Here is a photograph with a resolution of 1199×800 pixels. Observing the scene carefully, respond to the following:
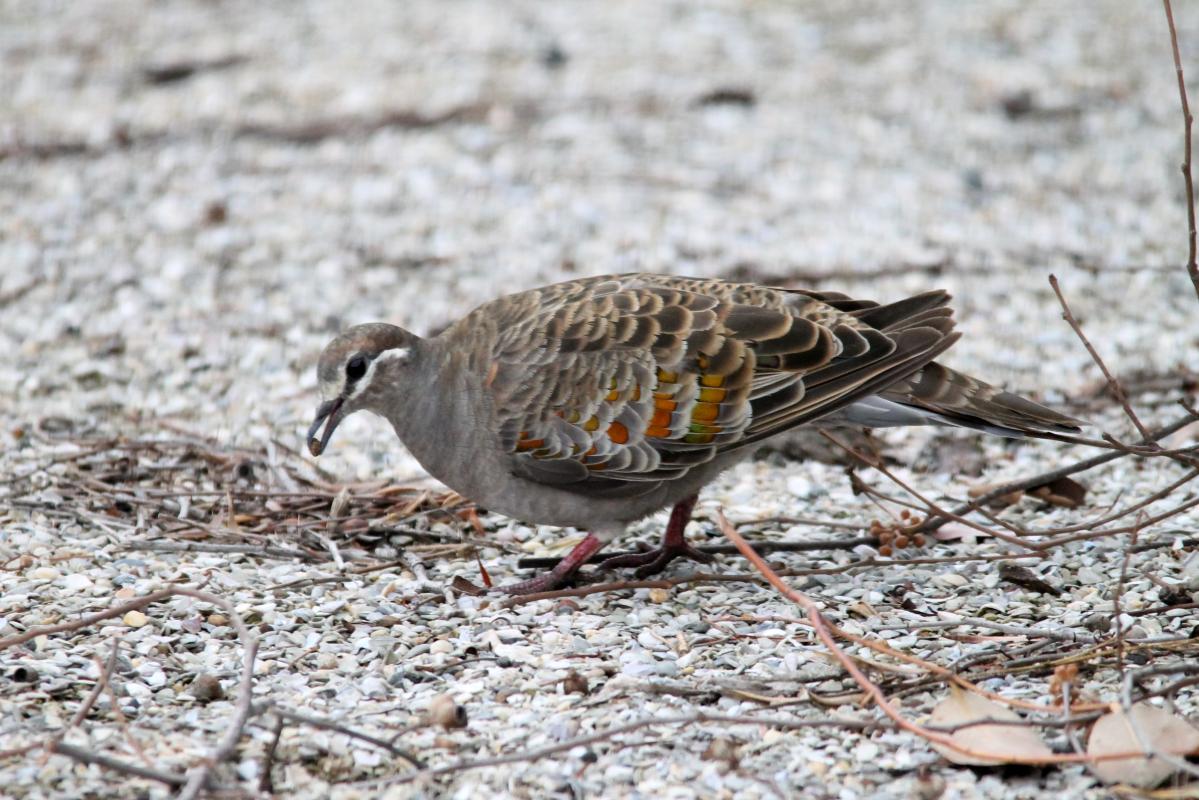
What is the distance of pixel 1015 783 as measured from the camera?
3553 mm

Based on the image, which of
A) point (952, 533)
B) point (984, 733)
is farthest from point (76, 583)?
point (952, 533)

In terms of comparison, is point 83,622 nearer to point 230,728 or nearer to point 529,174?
point 230,728

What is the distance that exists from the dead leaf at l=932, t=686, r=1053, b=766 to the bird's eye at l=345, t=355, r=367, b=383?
2.29m

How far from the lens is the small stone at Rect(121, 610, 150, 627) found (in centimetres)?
446

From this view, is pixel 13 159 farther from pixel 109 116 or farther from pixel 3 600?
pixel 3 600

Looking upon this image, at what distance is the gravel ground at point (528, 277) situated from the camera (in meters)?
3.96

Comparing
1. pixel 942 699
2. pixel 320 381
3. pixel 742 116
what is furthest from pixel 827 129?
pixel 942 699

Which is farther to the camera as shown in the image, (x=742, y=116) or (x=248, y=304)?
(x=742, y=116)

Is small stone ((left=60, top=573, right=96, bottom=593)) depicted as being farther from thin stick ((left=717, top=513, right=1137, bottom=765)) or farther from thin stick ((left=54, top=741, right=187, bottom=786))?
thin stick ((left=717, top=513, right=1137, bottom=765))

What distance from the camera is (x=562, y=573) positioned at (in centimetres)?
495

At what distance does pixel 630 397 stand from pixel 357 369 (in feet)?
3.09

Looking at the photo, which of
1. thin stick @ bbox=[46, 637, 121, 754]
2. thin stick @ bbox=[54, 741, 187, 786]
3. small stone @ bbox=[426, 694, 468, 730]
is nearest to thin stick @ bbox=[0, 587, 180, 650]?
thin stick @ bbox=[46, 637, 121, 754]

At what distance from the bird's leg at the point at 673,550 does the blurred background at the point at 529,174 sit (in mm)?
1347

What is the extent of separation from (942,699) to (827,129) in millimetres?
6390
